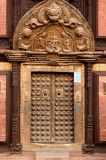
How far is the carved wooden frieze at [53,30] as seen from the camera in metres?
8.85

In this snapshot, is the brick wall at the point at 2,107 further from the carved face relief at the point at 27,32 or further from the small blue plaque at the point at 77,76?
the small blue plaque at the point at 77,76

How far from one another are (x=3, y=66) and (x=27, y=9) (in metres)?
1.99

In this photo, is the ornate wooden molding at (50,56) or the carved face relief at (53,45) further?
the carved face relief at (53,45)

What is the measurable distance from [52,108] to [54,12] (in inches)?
121

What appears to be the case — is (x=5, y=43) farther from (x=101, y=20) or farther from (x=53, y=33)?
(x=101, y=20)

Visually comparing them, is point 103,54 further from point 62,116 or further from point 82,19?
point 62,116

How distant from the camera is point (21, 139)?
8867 mm

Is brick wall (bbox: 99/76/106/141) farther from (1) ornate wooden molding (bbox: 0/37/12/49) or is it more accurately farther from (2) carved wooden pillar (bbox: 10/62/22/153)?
(1) ornate wooden molding (bbox: 0/37/12/49)

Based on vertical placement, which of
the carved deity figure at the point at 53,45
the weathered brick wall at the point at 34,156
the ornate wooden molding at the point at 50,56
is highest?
the carved deity figure at the point at 53,45

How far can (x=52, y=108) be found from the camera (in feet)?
29.7

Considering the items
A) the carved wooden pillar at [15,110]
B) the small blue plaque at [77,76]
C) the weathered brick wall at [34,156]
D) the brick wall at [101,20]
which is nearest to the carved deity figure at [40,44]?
the carved wooden pillar at [15,110]

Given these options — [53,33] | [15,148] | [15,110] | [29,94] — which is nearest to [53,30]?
[53,33]

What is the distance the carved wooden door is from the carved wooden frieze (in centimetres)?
95

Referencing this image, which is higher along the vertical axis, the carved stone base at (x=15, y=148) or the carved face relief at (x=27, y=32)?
the carved face relief at (x=27, y=32)
